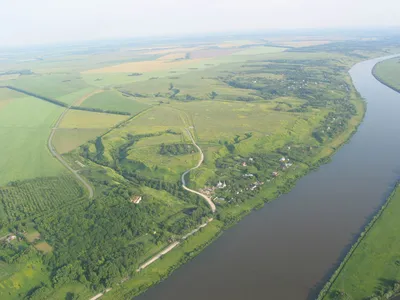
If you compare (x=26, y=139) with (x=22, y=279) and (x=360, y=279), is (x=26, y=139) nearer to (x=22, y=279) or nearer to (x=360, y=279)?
(x=22, y=279)

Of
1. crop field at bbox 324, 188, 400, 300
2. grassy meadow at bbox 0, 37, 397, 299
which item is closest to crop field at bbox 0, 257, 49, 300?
grassy meadow at bbox 0, 37, 397, 299

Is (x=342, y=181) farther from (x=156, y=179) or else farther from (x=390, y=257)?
(x=156, y=179)

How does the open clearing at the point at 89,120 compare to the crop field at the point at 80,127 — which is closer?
the crop field at the point at 80,127

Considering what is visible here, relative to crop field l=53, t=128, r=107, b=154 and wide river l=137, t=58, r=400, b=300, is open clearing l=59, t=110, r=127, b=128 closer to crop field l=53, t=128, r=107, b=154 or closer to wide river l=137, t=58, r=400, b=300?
crop field l=53, t=128, r=107, b=154

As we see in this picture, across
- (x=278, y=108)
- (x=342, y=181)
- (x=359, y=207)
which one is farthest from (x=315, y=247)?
(x=278, y=108)

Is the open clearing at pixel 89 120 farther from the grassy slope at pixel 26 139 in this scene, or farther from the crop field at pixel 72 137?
the grassy slope at pixel 26 139

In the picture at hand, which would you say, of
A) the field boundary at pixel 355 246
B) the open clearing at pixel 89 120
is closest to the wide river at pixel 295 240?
the field boundary at pixel 355 246
